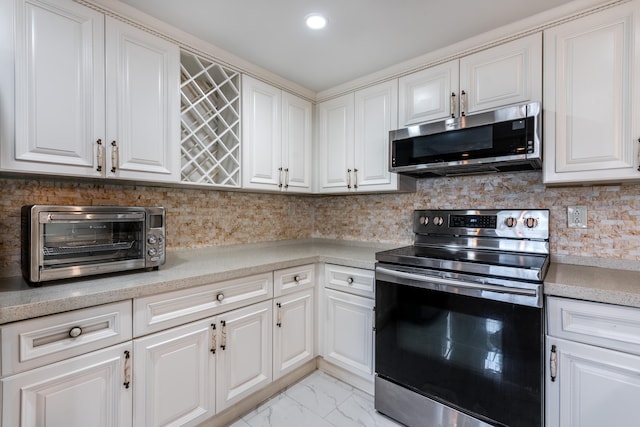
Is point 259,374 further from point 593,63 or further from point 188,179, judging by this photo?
point 593,63

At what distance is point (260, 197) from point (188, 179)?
0.77 meters

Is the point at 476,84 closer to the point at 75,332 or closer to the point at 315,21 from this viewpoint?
the point at 315,21

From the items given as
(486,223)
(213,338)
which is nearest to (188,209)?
(213,338)

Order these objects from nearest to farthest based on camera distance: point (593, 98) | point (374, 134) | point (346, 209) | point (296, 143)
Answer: point (593, 98) < point (374, 134) < point (296, 143) < point (346, 209)

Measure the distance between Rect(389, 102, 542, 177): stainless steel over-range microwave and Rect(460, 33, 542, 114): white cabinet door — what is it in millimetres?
180

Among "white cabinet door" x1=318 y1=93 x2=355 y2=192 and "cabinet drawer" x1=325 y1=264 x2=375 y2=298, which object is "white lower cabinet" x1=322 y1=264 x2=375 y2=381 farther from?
"white cabinet door" x1=318 y1=93 x2=355 y2=192

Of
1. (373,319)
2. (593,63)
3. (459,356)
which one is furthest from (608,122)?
(373,319)

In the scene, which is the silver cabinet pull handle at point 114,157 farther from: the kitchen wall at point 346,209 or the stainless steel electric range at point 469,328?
the stainless steel electric range at point 469,328

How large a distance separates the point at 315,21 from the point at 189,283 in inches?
57.6

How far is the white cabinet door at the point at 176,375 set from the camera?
4.24ft

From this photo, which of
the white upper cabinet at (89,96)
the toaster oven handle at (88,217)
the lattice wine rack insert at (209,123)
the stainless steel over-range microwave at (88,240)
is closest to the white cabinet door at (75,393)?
the stainless steel over-range microwave at (88,240)

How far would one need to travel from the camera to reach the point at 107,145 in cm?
145

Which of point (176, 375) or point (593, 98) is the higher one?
point (593, 98)

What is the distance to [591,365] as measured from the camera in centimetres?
121
